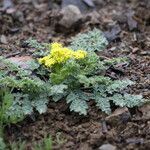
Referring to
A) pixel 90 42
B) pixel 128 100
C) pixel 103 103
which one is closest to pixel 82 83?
pixel 103 103

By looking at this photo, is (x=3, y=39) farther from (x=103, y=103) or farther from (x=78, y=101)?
(x=103, y=103)

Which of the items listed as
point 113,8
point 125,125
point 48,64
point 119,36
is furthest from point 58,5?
point 125,125

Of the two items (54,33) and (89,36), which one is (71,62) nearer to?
(89,36)

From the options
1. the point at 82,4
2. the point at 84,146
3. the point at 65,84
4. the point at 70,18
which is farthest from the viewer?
the point at 82,4

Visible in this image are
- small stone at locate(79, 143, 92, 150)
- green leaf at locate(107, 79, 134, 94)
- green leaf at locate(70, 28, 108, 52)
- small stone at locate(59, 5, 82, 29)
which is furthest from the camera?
small stone at locate(59, 5, 82, 29)

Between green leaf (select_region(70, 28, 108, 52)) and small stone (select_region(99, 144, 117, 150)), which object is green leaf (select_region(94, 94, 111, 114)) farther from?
green leaf (select_region(70, 28, 108, 52))

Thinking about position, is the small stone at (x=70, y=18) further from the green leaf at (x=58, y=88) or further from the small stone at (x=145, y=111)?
the small stone at (x=145, y=111)

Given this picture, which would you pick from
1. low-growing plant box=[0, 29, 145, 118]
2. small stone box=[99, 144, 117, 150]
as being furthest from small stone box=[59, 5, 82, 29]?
small stone box=[99, 144, 117, 150]
